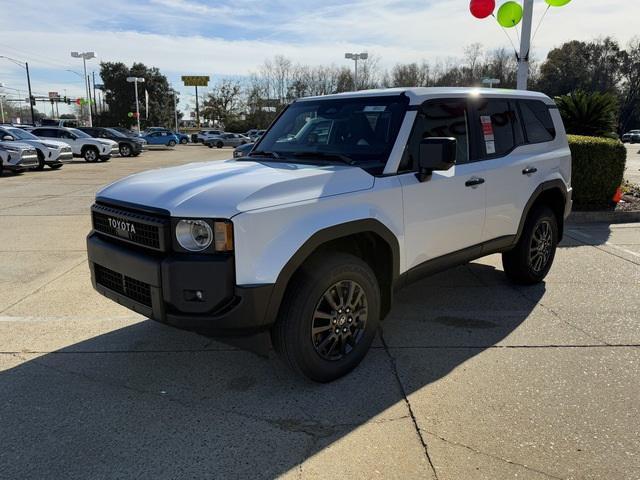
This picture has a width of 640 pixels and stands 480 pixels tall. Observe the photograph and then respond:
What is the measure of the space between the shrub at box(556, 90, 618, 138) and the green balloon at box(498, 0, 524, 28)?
218cm

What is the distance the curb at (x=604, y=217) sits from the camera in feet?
30.6

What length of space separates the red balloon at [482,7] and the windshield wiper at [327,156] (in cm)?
884

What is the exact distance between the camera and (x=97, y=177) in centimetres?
1830

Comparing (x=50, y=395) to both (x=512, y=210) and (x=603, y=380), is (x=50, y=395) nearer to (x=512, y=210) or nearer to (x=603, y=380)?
(x=603, y=380)

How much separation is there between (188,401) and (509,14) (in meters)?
11.2

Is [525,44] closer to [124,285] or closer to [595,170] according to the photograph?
[595,170]

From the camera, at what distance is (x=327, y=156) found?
398 cm

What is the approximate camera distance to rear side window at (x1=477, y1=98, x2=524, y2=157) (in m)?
4.61

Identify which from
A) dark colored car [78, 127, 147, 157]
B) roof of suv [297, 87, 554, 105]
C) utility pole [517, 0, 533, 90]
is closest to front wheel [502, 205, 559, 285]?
roof of suv [297, 87, 554, 105]

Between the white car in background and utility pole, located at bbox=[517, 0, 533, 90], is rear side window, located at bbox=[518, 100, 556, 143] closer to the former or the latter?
utility pole, located at bbox=[517, 0, 533, 90]

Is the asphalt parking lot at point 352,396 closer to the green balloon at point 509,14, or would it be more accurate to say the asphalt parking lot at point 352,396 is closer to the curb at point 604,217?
the curb at point 604,217

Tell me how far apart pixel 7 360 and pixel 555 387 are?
3.93m

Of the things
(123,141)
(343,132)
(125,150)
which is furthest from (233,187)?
(125,150)

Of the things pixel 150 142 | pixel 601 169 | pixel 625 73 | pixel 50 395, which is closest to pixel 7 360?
pixel 50 395
